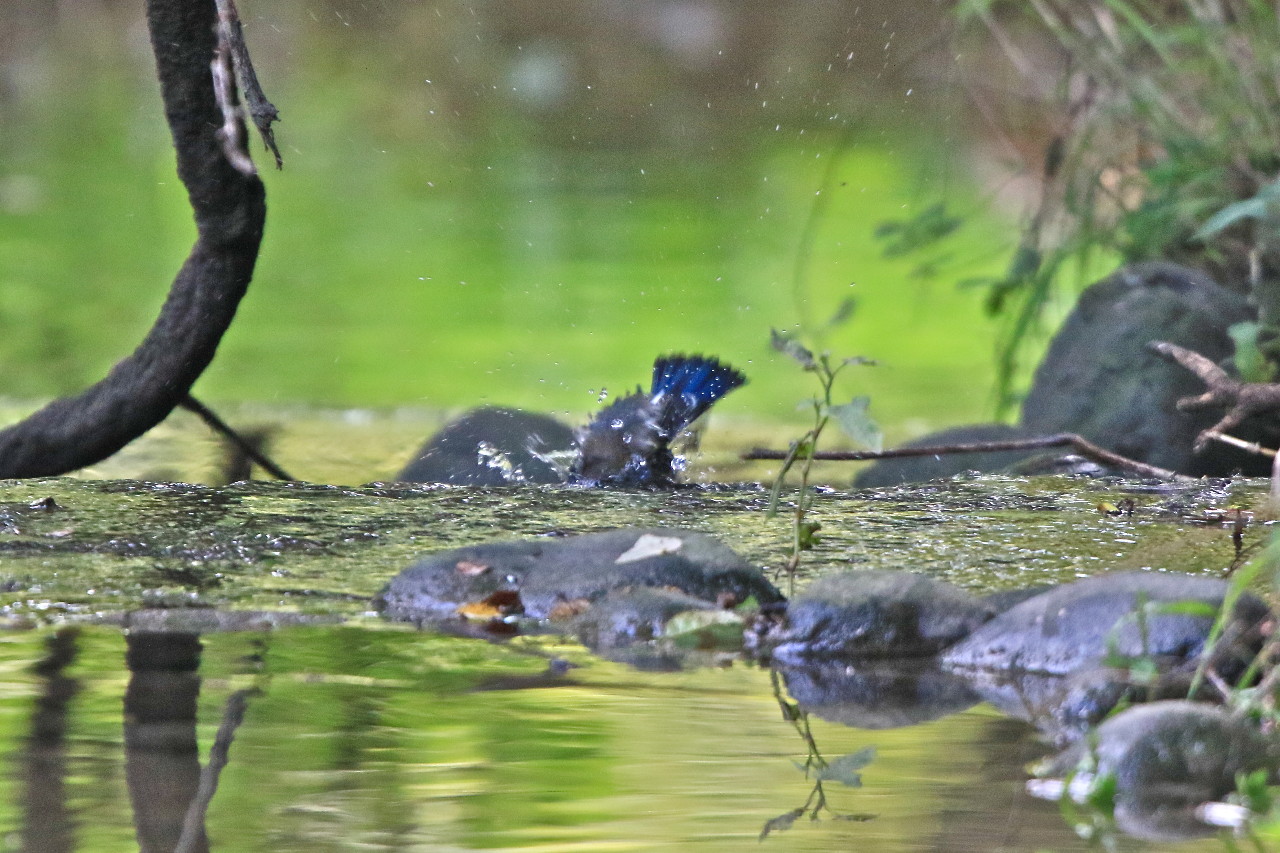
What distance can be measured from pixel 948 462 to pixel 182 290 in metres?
1.83

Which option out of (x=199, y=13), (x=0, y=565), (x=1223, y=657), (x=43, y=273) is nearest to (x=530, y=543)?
(x=0, y=565)

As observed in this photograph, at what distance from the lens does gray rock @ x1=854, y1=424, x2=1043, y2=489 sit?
3.93 m

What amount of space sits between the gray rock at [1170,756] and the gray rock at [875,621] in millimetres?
512

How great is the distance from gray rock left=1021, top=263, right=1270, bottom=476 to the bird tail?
0.82 m

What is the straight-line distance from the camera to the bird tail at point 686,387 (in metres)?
3.60

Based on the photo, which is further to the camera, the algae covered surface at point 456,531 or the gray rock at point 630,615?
the algae covered surface at point 456,531

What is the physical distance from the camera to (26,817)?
1318mm

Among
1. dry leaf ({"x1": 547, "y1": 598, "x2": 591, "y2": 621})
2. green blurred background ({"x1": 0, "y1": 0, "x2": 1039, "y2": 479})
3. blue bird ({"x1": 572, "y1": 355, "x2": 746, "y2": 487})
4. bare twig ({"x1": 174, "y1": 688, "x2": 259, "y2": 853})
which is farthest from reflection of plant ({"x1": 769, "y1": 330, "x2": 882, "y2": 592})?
green blurred background ({"x1": 0, "y1": 0, "x2": 1039, "y2": 479})

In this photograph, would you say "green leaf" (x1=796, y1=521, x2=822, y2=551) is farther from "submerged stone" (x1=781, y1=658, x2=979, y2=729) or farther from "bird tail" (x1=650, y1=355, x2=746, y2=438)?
"bird tail" (x1=650, y1=355, x2=746, y2=438)

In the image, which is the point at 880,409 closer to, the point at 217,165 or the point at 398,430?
the point at 398,430

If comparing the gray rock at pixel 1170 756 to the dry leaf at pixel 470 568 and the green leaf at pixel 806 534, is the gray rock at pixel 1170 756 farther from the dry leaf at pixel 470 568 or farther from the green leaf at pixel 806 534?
the dry leaf at pixel 470 568

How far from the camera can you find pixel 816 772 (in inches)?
59.2

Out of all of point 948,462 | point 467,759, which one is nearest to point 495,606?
point 467,759

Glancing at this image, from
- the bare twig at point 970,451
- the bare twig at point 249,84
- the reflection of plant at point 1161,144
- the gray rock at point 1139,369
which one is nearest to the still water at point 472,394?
the bare twig at point 970,451
